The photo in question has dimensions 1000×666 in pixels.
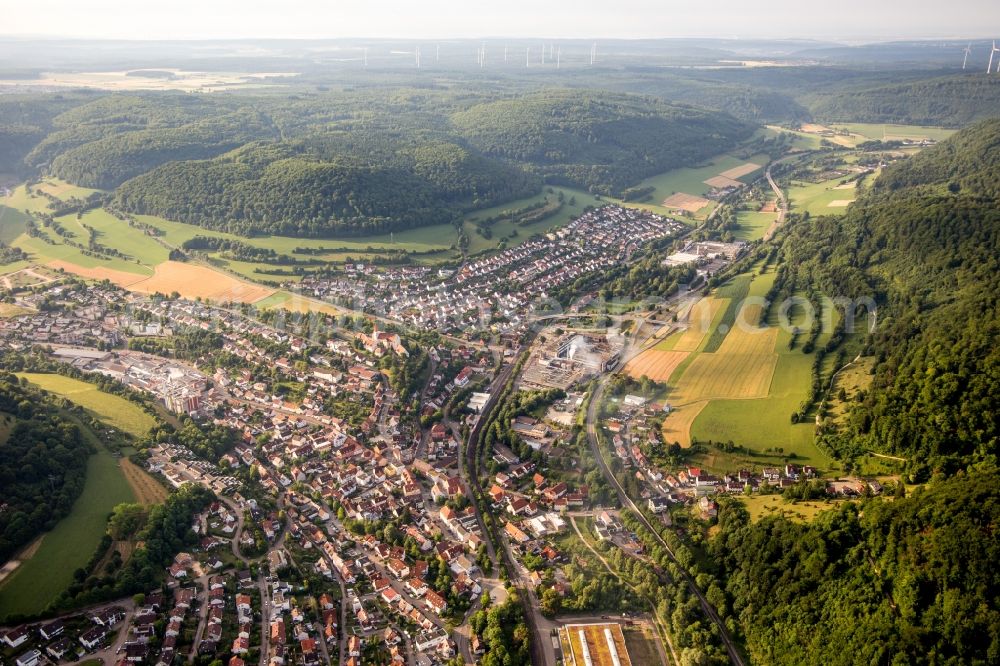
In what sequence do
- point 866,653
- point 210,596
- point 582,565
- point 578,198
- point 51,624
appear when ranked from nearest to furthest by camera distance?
point 866,653 < point 51,624 < point 210,596 < point 582,565 < point 578,198

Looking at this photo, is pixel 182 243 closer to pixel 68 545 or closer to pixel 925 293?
pixel 68 545

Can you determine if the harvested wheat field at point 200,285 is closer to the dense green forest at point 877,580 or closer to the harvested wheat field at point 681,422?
the harvested wheat field at point 681,422

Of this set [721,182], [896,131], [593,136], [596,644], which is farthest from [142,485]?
[896,131]

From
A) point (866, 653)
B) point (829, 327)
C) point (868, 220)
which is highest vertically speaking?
point (868, 220)

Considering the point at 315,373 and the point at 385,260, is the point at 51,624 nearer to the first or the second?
the point at 315,373

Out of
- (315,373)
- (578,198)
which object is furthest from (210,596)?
(578,198)

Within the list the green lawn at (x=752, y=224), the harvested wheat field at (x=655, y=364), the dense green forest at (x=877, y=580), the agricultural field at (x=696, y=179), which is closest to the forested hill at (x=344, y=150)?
the agricultural field at (x=696, y=179)
